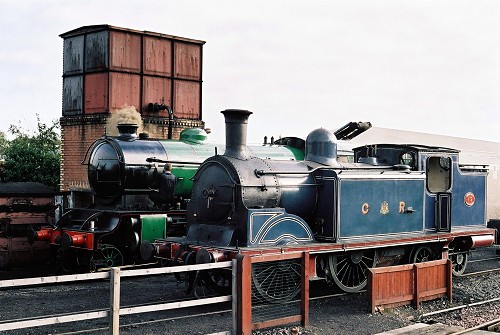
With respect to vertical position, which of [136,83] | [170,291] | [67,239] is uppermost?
[136,83]

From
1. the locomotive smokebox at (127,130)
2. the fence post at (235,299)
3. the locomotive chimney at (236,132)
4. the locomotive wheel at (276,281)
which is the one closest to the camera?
the fence post at (235,299)

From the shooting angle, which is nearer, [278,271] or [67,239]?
[278,271]

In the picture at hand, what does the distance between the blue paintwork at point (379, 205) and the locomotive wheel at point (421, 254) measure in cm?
38

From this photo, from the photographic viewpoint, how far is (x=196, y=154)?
13672 mm

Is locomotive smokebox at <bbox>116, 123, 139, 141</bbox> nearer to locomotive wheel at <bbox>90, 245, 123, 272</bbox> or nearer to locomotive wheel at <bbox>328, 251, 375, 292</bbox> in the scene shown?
locomotive wheel at <bbox>90, 245, 123, 272</bbox>

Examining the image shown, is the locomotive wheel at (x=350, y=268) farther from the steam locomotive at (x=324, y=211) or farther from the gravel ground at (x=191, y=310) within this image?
the gravel ground at (x=191, y=310)

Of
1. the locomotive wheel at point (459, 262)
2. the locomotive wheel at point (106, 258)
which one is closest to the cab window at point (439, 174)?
the locomotive wheel at point (459, 262)

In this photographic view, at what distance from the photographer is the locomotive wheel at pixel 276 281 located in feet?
28.1

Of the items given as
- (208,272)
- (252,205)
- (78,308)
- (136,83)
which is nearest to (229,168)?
(252,205)

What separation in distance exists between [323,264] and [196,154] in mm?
4934

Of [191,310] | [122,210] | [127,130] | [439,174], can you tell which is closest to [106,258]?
[122,210]

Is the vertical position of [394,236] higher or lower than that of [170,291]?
higher

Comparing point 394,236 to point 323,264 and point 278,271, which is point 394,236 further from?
point 278,271

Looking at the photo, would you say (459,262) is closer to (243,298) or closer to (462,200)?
(462,200)
